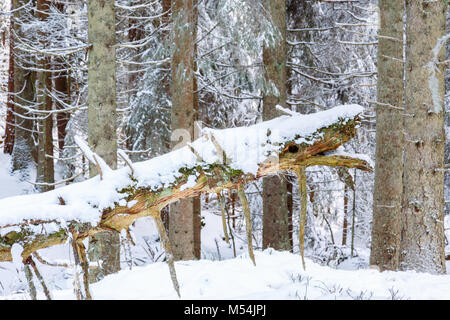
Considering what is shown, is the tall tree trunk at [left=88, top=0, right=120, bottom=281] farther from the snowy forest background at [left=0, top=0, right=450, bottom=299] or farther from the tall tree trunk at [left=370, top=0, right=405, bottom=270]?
the tall tree trunk at [left=370, top=0, right=405, bottom=270]

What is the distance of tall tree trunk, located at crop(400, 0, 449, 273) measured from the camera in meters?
5.60

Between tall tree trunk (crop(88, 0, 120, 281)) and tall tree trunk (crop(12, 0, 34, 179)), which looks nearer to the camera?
tall tree trunk (crop(88, 0, 120, 281))

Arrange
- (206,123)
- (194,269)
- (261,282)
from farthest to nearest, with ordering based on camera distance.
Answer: (206,123) < (194,269) < (261,282)

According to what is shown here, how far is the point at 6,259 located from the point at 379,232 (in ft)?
20.5

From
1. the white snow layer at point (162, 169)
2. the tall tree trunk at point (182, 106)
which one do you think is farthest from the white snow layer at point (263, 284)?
the tall tree trunk at point (182, 106)

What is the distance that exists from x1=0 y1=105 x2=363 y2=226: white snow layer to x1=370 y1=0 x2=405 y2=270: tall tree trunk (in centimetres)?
377

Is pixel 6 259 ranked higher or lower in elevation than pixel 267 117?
lower

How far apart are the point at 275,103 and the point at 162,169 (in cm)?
560

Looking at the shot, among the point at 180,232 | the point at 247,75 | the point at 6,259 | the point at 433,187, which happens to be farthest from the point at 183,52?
the point at 6,259

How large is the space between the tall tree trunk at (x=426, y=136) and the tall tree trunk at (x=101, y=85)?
4.45 m

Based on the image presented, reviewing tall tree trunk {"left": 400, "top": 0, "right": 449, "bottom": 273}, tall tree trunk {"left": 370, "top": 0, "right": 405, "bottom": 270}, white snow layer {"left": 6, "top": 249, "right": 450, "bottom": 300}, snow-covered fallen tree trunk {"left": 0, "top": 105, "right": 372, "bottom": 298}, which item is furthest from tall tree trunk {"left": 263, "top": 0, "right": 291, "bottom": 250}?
snow-covered fallen tree trunk {"left": 0, "top": 105, "right": 372, "bottom": 298}

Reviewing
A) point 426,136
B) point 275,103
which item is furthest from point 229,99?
point 426,136

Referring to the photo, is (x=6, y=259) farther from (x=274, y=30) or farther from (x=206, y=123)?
(x=206, y=123)
